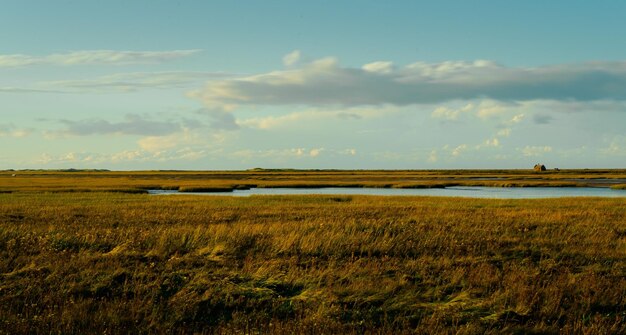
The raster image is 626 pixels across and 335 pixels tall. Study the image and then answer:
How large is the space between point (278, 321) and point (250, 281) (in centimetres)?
216

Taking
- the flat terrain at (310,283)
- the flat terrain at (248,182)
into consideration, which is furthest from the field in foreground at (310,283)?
the flat terrain at (248,182)

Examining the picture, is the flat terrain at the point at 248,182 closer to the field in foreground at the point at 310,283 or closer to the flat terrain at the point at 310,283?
the field in foreground at the point at 310,283

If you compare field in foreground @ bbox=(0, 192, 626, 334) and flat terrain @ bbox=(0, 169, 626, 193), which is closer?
field in foreground @ bbox=(0, 192, 626, 334)

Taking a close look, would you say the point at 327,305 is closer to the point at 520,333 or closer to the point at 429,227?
the point at 520,333

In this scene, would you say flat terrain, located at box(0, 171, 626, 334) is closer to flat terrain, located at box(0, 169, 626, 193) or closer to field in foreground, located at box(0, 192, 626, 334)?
field in foreground, located at box(0, 192, 626, 334)

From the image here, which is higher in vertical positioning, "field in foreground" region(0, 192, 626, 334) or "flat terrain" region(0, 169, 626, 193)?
"flat terrain" region(0, 169, 626, 193)

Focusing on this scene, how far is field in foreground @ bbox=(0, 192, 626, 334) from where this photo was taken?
28.5 ft

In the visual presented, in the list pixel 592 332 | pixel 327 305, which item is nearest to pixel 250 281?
pixel 327 305

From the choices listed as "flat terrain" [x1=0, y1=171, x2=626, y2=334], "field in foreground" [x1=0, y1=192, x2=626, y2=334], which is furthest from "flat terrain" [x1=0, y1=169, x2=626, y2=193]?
"flat terrain" [x1=0, y1=171, x2=626, y2=334]

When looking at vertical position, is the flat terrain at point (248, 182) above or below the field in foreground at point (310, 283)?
above

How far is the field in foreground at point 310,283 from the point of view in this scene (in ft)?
28.5

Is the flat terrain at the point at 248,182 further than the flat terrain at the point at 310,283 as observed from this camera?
Yes

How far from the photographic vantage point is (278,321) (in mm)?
8703

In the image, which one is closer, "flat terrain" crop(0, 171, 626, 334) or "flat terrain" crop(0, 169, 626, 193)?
"flat terrain" crop(0, 171, 626, 334)
